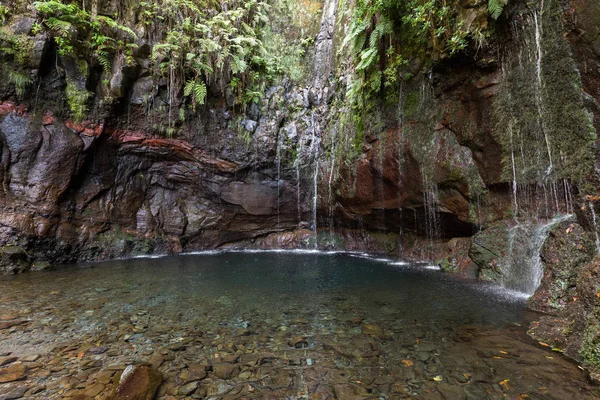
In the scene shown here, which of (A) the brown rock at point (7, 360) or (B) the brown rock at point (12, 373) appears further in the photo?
(A) the brown rock at point (7, 360)

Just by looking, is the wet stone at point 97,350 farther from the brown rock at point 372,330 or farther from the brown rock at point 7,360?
the brown rock at point 372,330

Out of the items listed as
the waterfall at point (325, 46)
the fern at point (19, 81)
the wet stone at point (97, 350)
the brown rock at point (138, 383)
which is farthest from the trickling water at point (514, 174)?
the fern at point (19, 81)

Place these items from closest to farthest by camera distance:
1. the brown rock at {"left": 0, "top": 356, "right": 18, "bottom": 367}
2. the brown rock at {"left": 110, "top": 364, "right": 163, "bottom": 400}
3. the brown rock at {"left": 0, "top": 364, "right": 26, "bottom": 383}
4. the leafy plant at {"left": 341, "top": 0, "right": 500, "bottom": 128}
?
the brown rock at {"left": 110, "top": 364, "right": 163, "bottom": 400}
the brown rock at {"left": 0, "top": 364, "right": 26, "bottom": 383}
the brown rock at {"left": 0, "top": 356, "right": 18, "bottom": 367}
the leafy plant at {"left": 341, "top": 0, "right": 500, "bottom": 128}

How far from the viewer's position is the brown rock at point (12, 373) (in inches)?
120

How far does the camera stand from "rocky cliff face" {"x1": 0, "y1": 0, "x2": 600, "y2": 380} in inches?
205

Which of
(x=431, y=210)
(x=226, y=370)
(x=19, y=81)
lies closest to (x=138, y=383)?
(x=226, y=370)

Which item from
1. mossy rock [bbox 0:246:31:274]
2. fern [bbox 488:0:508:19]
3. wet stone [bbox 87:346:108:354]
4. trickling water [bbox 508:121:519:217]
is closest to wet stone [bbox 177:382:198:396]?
wet stone [bbox 87:346:108:354]

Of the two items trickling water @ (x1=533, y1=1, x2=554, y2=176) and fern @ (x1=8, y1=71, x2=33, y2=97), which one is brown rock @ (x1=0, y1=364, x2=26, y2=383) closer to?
trickling water @ (x1=533, y1=1, x2=554, y2=176)

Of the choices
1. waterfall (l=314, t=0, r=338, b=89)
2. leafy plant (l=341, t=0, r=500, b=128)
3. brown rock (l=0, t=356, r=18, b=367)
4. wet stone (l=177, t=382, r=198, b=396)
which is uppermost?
waterfall (l=314, t=0, r=338, b=89)

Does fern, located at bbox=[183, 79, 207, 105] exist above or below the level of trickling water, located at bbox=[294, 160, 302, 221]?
above

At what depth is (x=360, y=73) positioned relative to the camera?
9.67 meters

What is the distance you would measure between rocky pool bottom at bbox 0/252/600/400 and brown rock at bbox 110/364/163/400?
5 cm

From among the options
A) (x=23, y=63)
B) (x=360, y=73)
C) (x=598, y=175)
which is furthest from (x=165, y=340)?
(x=23, y=63)

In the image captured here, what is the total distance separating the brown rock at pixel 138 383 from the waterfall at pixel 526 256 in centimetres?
674
